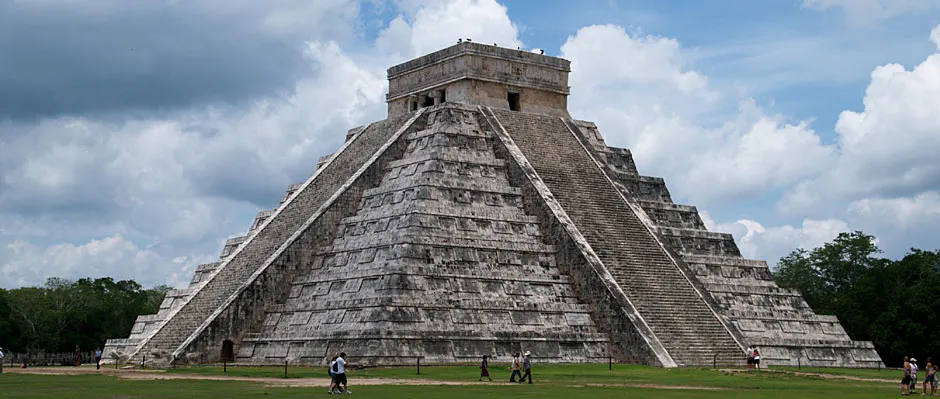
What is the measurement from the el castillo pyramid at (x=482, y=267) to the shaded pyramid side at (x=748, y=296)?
0.07 meters

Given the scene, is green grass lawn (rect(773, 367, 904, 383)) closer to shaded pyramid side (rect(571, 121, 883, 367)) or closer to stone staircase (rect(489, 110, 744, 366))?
shaded pyramid side (rect(571, 121, 883, 367))

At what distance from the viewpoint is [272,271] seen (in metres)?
35.1

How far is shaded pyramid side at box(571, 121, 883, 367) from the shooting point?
3638 cm

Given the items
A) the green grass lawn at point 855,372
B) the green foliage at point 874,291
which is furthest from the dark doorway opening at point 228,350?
the green foliage at point 874,291

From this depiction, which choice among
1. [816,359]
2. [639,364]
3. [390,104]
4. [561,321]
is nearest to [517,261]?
[561,321]

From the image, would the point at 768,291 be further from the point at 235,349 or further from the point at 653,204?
the point at 235,349

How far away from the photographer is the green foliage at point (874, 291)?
47594mm

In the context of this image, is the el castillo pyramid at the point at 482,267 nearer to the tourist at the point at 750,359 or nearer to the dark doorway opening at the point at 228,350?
the dark doorway opening at the point at 228,350

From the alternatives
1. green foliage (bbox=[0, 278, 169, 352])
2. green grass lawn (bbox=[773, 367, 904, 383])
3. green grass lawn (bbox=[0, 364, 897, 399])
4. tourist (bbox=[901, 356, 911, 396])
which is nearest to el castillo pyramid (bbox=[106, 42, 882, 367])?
green grass lawn (bbox=[773, 367, 904, 383])

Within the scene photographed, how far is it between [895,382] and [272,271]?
56.3ft

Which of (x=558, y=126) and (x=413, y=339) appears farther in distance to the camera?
(x=558, y=126)

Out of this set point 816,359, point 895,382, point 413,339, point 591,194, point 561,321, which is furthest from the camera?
point 591,194

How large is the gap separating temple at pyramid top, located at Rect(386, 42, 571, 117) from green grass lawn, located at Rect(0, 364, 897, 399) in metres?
13.4

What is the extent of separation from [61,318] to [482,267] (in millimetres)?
34442
